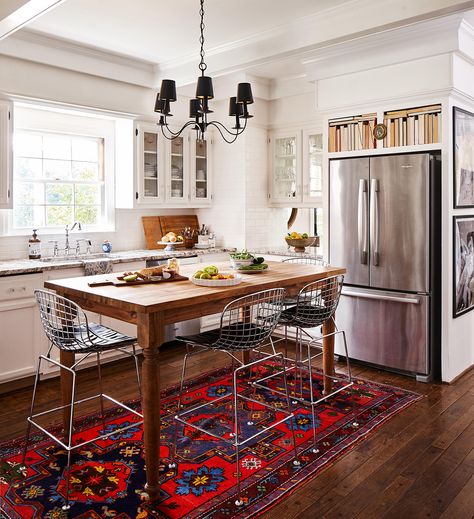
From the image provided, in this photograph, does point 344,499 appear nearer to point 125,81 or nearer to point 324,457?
point 324,457

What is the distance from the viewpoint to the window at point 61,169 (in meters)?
4.92

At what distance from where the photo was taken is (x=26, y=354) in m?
4.09

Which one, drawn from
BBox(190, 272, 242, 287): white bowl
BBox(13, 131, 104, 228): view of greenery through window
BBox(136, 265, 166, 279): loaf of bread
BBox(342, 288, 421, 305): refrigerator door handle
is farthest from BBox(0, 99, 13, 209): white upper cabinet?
BBox(342, 288, 421, 305): refrigerator door handle

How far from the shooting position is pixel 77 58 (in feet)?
15.5

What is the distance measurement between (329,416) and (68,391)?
69.4 inches

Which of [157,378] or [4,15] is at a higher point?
[4,15]

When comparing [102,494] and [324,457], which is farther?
[324,457]

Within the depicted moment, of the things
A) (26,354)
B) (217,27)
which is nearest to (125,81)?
(217,27)

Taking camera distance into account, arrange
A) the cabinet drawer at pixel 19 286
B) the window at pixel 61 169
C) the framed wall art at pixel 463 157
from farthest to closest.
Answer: the window at pixel 61 169
the framed wall art at pixel 463 157
the cabinet drawer at pixel 19 286

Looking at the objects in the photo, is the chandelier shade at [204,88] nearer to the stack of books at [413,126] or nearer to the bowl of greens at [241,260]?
the bowl of greens at [241,260]

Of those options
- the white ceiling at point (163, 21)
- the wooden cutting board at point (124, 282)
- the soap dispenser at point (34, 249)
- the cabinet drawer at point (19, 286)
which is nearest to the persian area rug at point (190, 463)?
the wooden cutting board at point (124, 282)

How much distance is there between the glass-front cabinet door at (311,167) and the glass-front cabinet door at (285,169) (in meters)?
0.08

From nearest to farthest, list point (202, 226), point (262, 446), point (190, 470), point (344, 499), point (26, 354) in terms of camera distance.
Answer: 1. point (344, 499)
2. point (190, 470)
3. point (262, 446)
4. point (26, 354)
5. point (202, 226)

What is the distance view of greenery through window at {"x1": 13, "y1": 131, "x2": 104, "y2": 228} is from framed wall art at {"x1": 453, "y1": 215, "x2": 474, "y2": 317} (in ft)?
12.0
